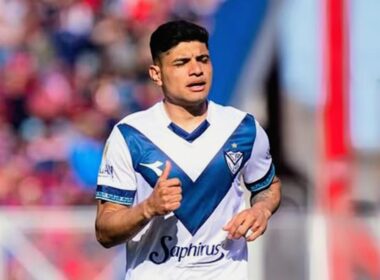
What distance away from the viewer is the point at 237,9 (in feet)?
29.2

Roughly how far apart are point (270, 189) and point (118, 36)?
5234 mm

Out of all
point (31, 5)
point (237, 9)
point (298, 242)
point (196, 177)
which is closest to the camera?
point (196, 177)

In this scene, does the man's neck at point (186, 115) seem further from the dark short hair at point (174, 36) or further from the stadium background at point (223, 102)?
the stadium background at point (223, 102)

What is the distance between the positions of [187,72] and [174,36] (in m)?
0.17

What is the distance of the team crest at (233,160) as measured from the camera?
4801 mm

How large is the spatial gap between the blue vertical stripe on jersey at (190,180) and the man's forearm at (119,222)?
21 cm

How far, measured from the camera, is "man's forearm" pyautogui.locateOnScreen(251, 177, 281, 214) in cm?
487

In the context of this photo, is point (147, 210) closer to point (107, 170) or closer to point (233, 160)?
point (107, 170)

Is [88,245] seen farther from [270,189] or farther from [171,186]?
[171,186]

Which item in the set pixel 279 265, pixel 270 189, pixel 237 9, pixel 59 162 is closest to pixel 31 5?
pixel 59 162

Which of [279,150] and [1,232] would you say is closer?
[1,232]

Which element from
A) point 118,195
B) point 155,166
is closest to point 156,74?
point 155,166

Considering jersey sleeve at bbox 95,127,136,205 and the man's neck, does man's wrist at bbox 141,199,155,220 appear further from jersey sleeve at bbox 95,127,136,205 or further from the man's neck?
the man's neck

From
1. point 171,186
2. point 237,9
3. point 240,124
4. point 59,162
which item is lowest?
point 171,186
